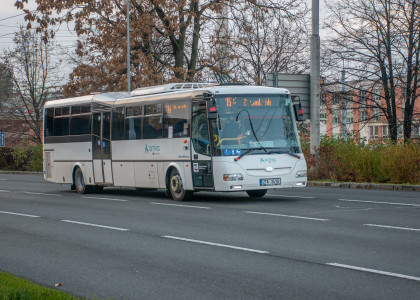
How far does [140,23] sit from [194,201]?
20.3 m

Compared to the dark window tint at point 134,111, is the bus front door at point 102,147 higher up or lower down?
lower down

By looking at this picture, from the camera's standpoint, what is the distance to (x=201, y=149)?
18.7m

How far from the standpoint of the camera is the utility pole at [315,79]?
29.1m

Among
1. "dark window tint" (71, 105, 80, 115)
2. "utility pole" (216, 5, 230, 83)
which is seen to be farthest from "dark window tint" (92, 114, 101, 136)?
"utility pole" (216, 5, 230, 83)

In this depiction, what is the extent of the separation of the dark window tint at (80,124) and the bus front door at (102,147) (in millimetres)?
389

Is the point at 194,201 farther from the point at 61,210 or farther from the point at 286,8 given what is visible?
the point at 286,8

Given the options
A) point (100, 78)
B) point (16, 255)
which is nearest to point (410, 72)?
point (100, 78)

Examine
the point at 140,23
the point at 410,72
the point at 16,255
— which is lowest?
the point at 16,255

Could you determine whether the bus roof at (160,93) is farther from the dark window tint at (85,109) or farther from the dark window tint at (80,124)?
the dark window tint at (80,124)

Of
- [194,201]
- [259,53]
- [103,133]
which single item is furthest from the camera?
[259,53]

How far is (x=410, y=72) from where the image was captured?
122 feet

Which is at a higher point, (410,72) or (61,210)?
(410,72)

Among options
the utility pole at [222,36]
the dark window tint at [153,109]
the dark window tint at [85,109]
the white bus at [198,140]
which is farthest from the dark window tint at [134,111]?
the utility pole at [222,36]

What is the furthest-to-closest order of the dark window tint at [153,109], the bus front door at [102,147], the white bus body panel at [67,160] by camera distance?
the white bus body panel at [67,160] → the bus front door at [102,147] → the dark window tint at [153,109]
